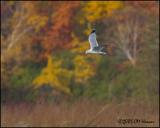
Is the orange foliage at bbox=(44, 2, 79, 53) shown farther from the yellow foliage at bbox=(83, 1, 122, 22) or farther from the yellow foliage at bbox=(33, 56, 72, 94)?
the yellow foliage at bbox=(33, 56, 72, 94)

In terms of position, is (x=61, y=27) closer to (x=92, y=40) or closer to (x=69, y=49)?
(x=69, y=49)

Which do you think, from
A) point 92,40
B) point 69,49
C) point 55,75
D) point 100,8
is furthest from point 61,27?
point 92,40

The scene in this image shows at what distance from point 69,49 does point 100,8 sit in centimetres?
151

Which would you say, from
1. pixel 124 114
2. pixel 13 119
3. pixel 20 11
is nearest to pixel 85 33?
pixel 20 11

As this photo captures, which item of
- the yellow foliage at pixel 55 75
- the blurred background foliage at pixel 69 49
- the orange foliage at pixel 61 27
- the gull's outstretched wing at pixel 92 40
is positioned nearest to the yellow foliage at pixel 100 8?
the blurred background foliage at pixel 69 49

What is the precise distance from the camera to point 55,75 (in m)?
22.6

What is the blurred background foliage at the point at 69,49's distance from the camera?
21.5 m

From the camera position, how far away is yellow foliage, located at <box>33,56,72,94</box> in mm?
22422

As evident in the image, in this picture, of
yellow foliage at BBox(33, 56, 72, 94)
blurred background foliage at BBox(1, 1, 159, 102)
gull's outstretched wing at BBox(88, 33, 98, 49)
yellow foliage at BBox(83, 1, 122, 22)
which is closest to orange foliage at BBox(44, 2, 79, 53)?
blurred background foliage at BBox(1, 1, 159, 102)

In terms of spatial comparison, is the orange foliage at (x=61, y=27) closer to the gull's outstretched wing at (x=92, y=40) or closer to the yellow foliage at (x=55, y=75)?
the yellow foliage at (x=55, y=75)

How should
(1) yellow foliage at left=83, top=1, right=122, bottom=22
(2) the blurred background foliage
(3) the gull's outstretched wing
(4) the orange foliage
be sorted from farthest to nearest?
(4) the orange foliage → (1) yellow foliage at left=83, top=1, right=122, bottom=22 → (2) the blurred background foliage → (3) the gull's outstretched wing

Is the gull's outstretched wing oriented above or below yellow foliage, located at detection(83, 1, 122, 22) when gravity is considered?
below

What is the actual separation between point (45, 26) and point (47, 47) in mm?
639

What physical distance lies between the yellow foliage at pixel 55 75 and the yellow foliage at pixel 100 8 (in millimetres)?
1669
